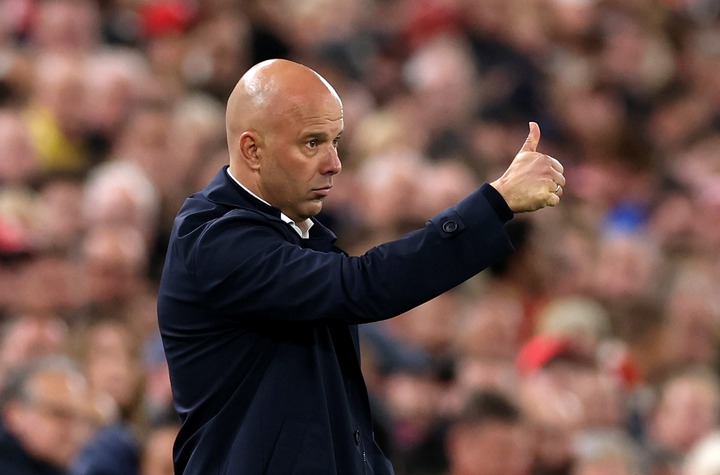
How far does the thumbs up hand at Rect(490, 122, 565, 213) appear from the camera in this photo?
316 cm

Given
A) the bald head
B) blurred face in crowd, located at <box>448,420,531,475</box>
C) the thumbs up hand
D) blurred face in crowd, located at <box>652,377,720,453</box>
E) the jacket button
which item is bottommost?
blurred face in crowd, located at <box>652,377,720,453</box>

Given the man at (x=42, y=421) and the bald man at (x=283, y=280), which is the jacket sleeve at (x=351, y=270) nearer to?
the bald man at (x=283, y=280)

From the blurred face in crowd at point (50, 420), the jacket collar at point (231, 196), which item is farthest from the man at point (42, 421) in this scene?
the jacket collar at point (231, 196)

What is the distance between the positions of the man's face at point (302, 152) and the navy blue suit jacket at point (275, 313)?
60 mm

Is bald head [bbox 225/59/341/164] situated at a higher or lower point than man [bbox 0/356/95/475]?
higher

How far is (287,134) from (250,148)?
0.09 m

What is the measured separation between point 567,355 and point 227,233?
402cm

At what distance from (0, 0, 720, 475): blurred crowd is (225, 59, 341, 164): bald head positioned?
2091 millimetres

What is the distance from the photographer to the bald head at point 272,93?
329 centimetres

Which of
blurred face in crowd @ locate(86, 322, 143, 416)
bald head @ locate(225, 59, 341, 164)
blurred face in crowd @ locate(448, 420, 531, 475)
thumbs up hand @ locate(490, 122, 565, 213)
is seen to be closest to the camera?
thumbs up hand @ locate(490, 122, 565, 213)

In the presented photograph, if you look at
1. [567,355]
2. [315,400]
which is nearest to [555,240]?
[567,355]

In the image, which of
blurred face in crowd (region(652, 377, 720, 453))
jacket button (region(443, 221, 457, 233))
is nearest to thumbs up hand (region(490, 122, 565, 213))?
jacket button (region(443, 221, 457, 233))

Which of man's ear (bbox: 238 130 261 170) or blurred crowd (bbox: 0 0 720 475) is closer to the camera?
man's ear (bbox: 238 130 261 170)

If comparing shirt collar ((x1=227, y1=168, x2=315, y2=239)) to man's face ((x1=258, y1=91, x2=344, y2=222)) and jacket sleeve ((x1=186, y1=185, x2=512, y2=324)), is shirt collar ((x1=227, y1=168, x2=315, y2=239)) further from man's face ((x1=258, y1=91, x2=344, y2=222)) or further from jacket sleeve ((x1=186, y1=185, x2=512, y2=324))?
jacket sleeve ((x1=186, y1=185, x2=512, y2=324))
